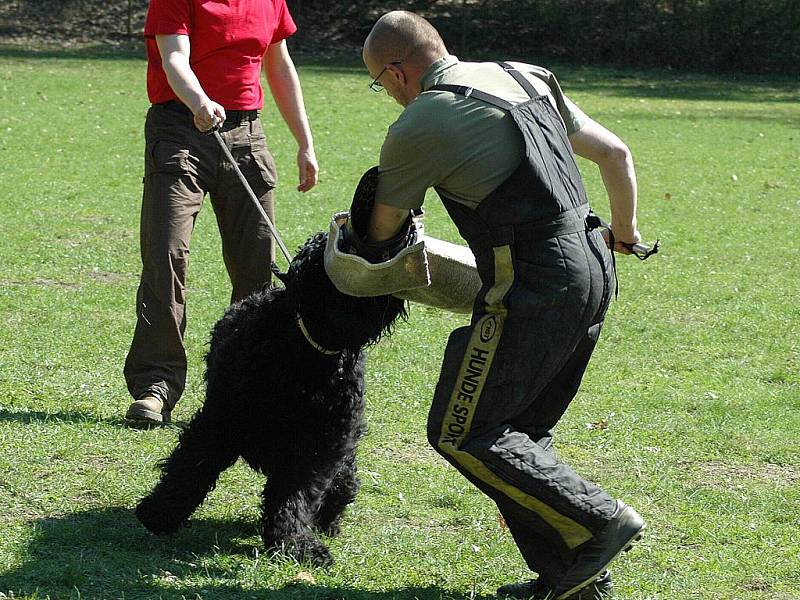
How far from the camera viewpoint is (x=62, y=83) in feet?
66.2

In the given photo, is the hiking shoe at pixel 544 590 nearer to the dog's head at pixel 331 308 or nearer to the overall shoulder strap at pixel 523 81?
the dog's head at pixel 331 308

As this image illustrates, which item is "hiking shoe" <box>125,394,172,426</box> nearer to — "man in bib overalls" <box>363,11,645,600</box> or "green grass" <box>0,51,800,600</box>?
"green grass" <box>0,51,800,600</box>

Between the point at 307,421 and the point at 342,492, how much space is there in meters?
0.46

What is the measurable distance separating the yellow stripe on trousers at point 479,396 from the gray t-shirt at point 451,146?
26 cm

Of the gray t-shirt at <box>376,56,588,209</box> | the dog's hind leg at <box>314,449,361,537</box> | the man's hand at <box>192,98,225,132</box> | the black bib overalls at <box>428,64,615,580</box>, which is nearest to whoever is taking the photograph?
the gray t-shirt at <box>376,56,588,209</box>

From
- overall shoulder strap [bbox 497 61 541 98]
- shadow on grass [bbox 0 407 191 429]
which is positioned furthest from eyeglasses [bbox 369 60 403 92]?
shadow on grass [bbox 0 407 191 429]

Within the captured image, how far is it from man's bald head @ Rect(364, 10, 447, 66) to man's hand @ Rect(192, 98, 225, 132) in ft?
4.68

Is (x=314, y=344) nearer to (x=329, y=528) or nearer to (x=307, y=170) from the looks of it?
(x=329, y=528)

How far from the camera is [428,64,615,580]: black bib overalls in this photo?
3.44 metres

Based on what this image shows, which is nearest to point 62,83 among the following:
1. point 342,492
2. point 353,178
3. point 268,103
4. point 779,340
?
point 268,103

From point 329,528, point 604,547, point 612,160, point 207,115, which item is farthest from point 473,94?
point 329,528

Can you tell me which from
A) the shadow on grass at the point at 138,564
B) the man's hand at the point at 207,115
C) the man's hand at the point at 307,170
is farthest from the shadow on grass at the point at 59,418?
the man's hand at the point at 207,115

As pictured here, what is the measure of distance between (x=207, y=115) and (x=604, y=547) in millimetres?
2531

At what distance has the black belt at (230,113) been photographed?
5.33 metres
